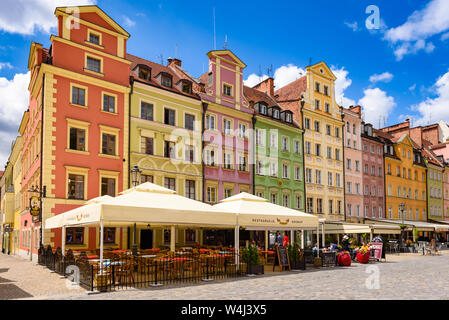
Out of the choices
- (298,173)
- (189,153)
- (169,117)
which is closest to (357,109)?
(298,173)

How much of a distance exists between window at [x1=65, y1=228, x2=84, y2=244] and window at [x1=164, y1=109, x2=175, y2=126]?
356 inches

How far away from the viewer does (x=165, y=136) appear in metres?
27.6

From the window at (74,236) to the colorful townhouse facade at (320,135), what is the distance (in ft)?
68.7

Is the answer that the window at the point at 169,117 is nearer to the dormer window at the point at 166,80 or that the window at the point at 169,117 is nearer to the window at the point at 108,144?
the dormer window at the point at 166,80

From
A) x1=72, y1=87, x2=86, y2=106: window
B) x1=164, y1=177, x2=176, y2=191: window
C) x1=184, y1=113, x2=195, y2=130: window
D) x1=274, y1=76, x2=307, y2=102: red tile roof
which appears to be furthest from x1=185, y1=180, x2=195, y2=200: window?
x1=274, y1=76, x2=307, y2=102: red tile roof

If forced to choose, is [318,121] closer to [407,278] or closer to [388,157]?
[388,157]

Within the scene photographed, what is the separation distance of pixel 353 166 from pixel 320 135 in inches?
233

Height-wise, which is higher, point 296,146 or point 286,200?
point 296,146

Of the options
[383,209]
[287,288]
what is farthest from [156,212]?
[383,209]

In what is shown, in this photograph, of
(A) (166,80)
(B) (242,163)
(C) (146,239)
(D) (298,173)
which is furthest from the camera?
(D) (298,173)

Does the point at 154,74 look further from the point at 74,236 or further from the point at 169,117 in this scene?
the point at 74,236

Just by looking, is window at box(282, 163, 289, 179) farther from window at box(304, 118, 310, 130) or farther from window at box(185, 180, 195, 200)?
window at box(185, 180, 195, 200)

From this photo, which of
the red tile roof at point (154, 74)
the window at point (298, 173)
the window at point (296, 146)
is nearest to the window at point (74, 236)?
the red tile roof at point (154, 74)

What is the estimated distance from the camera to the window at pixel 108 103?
2514 cm
